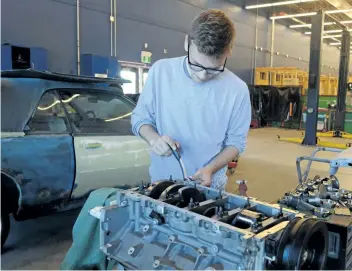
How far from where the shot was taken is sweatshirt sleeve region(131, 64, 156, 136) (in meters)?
1.65

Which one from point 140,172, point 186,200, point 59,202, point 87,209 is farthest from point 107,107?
point 186,200

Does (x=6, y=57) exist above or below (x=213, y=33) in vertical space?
above

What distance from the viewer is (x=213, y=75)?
5.09 ft

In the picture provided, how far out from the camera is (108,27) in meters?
8.91

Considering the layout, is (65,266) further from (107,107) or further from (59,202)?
(107,107)

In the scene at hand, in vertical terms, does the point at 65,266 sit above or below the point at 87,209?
below

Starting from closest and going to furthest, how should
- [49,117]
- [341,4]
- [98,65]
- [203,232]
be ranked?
[203,232], [49,117], [98,65], [341,4]

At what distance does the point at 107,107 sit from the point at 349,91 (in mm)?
10426

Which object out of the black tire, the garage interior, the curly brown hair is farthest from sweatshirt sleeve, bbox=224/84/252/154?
the black tire

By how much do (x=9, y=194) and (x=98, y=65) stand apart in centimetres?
553

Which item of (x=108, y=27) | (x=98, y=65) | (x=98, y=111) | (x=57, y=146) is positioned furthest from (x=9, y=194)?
(x=108, y=27)

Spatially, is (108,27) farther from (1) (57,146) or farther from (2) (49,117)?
(1) (57,146)

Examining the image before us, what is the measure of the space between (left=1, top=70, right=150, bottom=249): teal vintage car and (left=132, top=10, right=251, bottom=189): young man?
58.3 inches

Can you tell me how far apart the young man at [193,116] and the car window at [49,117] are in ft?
5.10
